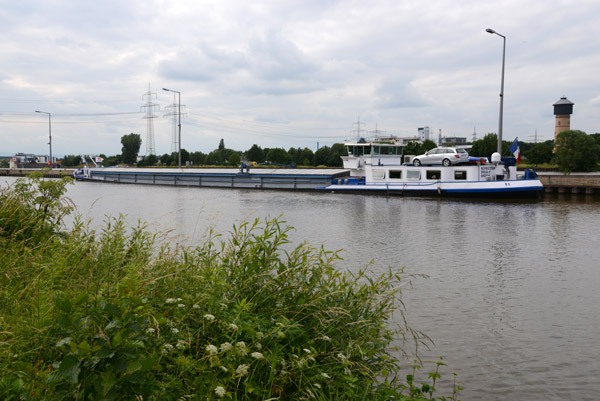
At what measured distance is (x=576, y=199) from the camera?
34812 mm

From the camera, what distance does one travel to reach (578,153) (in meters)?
53.8

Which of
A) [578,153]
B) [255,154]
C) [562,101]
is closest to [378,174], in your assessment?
[578,153]

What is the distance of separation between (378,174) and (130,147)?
107653 millimetres

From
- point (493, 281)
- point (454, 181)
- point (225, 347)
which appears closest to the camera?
point (225, 347)

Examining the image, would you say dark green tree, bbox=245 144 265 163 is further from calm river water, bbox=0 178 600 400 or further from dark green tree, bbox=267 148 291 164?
calm river water, bbox=0 178 600 400

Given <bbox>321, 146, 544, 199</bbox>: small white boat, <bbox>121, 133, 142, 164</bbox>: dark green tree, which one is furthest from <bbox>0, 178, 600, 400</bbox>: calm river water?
<bbox>121, 133, 142, 164</bbox>: dark green tree

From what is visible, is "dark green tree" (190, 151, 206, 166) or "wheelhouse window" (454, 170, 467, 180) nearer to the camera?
"wheelhouse window" (454, 170, 467, 180)

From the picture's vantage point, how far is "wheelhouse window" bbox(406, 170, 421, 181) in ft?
123

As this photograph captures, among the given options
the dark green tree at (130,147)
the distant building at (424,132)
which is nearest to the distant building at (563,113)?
the distant building at (424,132)

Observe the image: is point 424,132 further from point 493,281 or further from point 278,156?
point 493,281

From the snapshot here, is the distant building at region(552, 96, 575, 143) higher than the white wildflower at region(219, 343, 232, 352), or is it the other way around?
the distant building at region(552, 96, 575, 143)

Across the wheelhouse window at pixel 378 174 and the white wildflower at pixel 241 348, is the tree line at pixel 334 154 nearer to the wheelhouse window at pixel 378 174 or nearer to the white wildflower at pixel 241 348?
the wheelhouse window at pixel 378 174

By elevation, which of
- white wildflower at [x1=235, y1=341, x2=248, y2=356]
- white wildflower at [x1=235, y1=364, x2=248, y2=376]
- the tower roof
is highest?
the tower roof

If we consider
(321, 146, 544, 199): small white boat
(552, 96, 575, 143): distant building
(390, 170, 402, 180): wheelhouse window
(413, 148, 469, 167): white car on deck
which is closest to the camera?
(321, 146, 544, 199): small white boat
